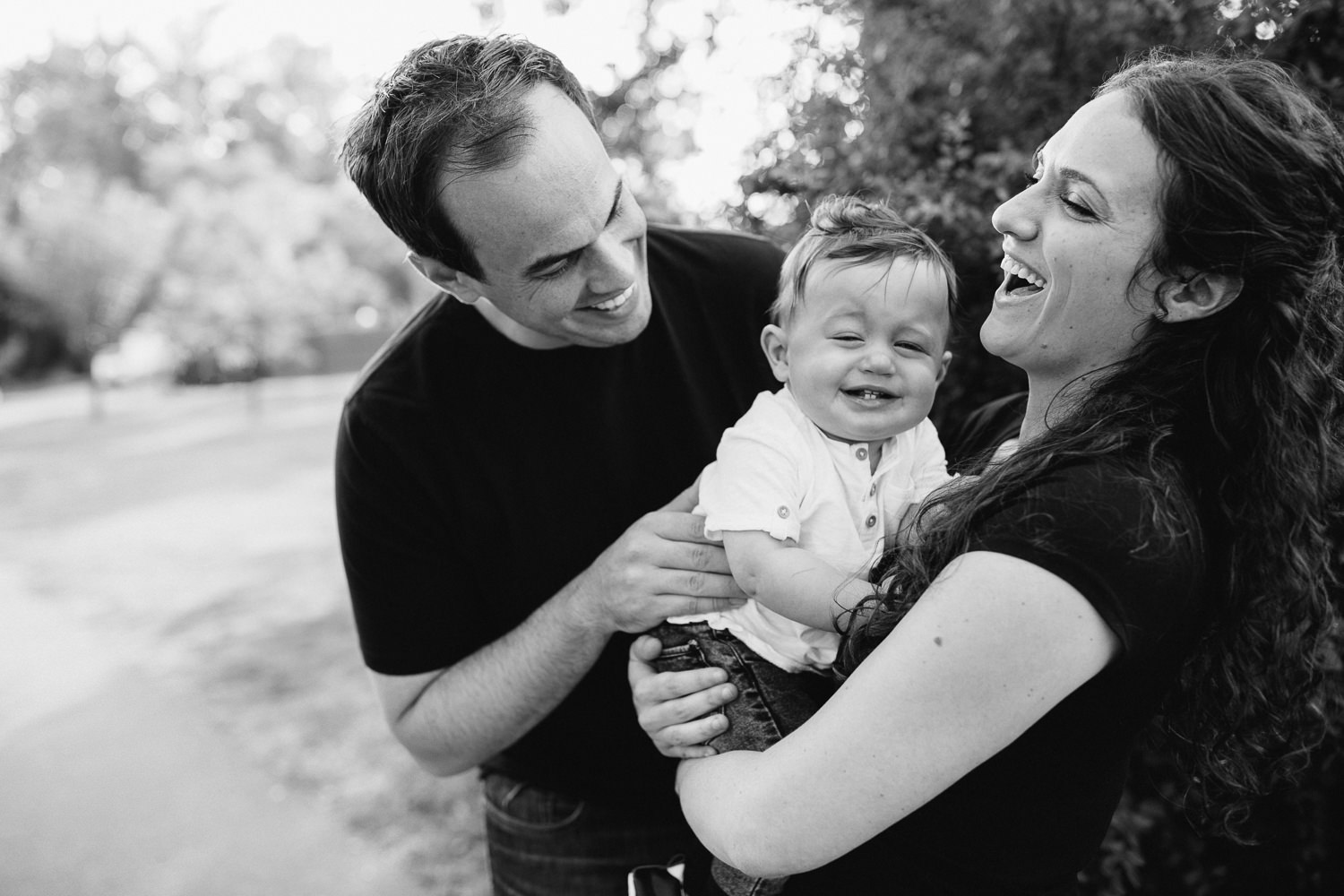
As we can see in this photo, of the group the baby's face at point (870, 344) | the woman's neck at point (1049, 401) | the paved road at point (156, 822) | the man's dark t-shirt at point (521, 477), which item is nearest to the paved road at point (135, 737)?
the paved road at point (156, 822)

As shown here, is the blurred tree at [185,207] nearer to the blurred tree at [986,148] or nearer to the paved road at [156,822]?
the paved road at [156,822]

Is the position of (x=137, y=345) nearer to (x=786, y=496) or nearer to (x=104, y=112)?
(x=104, y=112)

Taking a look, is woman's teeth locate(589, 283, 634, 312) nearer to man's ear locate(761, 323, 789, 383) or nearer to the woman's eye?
man's ear locate(761, 323, 789, 383)

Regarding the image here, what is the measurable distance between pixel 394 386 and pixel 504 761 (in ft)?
3.23

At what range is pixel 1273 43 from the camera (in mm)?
2047

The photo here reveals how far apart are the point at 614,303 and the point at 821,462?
0.61 metres

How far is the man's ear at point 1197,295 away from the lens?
1.35 meters

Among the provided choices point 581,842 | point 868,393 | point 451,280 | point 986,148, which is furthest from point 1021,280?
point 581,842

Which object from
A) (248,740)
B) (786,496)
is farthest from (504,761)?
(248,740)

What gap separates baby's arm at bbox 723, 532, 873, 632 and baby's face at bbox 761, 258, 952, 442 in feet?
0.92

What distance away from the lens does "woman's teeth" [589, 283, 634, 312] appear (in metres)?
2.04

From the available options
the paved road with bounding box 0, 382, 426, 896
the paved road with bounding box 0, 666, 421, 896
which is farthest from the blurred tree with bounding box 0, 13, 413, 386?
the paved road with bounding box 0, 666, 421, 896

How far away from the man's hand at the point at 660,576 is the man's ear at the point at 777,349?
30cm

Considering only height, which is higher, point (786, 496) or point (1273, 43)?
point (1273, 43)
